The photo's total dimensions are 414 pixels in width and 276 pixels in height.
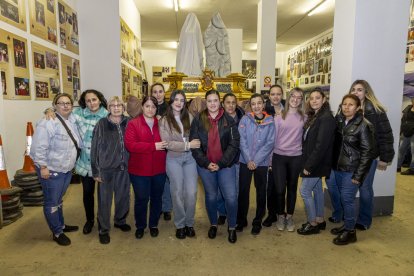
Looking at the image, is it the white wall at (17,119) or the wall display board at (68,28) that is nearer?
the white wall at (17,119)

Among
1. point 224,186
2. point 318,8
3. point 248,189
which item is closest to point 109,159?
point 224,186

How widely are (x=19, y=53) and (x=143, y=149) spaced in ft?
7.51

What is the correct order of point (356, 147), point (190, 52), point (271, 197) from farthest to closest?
point (190, 52)
point (271, 197)
point (356, 147)

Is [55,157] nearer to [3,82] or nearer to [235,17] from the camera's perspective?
[3,82]

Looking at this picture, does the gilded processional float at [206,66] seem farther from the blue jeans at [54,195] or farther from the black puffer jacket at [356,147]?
the blue jeans at [54,195]

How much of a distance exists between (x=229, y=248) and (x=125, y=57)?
4905mm

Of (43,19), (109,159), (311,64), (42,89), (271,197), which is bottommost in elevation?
(271,197)

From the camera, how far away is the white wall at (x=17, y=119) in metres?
3.42

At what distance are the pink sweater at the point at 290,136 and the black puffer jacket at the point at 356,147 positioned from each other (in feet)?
1.29

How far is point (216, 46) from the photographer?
589 centimetres

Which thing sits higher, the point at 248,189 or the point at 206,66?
the point at 206,66

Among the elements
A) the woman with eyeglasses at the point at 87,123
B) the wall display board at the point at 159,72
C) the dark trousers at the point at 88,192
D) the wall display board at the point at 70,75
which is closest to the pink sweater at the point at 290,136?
the woman with eyeglasses at the point at 87,123

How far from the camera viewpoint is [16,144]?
370cm

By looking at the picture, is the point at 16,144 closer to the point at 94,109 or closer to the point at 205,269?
the point at 94,109
